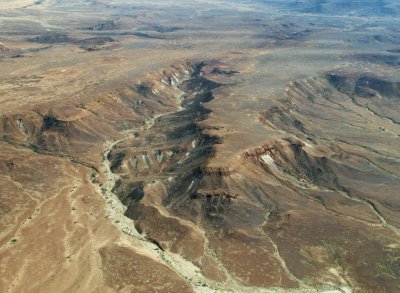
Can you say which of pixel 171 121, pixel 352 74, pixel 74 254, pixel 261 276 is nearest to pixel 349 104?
pixel 352 74

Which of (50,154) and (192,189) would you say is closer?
(192,189)

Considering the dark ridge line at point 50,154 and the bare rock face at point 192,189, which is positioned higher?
the bare rock face at point 192,189

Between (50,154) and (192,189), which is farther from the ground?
(192,189)

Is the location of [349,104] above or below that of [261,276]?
below

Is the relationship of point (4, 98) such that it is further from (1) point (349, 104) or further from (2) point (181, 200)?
(1) point (349, 104)

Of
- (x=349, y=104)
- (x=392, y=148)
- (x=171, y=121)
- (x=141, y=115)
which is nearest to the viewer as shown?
(x=392, y=148)

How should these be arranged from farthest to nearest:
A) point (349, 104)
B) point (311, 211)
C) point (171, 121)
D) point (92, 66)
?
1. point (92, 66)
2. point (349, 104)
3. point (171, 121)
4. point (311, 211)

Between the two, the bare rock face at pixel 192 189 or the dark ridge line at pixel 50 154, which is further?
the dark ridge line at pixel 50 154

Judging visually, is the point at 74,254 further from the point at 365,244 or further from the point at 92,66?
the point at 92,66

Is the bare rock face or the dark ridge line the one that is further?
the dark ridge line

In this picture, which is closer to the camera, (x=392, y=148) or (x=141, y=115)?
(x=392, y=148)

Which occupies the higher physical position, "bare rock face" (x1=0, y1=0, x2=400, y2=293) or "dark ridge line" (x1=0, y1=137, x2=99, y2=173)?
"bare rock face" (x1=0, y1=0, x2=400, y2=293)
